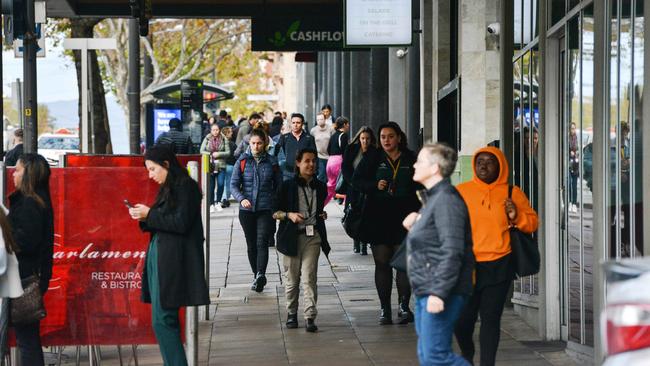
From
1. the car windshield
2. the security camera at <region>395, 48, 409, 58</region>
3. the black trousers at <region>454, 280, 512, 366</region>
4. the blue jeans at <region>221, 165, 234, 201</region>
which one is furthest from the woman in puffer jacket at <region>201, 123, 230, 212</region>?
the car windshield

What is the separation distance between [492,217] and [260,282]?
638 cm

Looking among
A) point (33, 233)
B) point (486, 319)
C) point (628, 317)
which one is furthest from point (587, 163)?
point (628, 317)

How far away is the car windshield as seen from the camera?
148 ft

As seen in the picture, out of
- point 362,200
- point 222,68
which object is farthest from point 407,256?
point 222,68

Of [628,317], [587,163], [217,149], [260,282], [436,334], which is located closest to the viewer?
[628,317]

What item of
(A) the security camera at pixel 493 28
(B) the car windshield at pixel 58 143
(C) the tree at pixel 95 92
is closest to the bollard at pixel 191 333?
(A) the security camera at pixel 493 28

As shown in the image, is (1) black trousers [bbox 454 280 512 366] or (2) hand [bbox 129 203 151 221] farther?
(1) black trousers [bbox 454 280 512 366]

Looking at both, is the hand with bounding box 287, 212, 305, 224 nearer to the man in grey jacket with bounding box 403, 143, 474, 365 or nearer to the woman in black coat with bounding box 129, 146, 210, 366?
the woman in black coat with bounding box 129, 146, 210, 366

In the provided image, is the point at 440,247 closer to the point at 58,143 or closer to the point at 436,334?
the point at 436,334

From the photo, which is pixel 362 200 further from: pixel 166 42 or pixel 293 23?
pixel 166 42

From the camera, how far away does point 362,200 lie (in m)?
13.0

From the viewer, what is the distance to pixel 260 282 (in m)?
15.3

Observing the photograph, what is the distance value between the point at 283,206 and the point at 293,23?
844 cm

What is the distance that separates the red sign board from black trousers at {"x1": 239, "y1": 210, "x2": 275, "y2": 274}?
5.39 m
